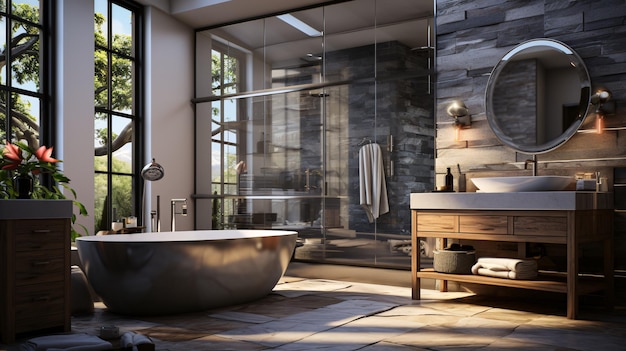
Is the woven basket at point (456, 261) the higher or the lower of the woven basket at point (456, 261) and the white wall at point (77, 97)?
the lower

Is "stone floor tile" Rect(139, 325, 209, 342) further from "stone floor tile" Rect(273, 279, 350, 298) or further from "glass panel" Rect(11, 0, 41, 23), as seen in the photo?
"glass panel" Rect(11, 0, 41, 23)

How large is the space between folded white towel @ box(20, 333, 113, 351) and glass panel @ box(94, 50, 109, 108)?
11.0ft

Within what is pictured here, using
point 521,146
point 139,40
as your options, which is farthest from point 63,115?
point 521,146

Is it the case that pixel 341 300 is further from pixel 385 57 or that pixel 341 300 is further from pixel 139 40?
pixel 139 40

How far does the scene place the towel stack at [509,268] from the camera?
400 centimetres

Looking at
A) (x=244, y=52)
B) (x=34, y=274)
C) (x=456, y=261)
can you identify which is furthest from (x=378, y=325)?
(x=244, y=52)

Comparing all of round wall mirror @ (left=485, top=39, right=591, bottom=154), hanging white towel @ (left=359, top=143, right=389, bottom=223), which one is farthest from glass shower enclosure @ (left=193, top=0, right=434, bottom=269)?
round wall mirror @ (left=485, top=39, right=591, bottom=154)

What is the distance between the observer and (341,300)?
441 centimetres

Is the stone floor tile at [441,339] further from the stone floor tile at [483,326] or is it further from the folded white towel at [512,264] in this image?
the folded white towel at [512,264]

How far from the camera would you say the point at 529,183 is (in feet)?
13.2

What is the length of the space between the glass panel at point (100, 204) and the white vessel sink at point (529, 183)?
11.2 ft

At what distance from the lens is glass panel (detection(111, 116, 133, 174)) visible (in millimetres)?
5766

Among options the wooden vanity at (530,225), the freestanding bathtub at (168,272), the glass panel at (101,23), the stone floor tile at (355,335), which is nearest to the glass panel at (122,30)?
the glass panel at (101,23)

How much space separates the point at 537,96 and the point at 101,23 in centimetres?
390
